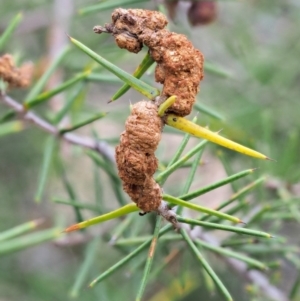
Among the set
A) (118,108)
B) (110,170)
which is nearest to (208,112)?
(110,170)

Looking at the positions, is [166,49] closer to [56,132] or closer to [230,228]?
[230,228]

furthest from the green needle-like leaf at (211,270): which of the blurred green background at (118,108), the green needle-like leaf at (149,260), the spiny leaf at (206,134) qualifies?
the blurred green background at (118,108)

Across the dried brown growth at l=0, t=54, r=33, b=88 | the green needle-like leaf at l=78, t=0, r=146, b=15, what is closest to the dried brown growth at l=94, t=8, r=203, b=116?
the dried brown growth at l=0, t=54, r=33, b=88

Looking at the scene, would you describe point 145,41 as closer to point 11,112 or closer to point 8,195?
point 11,112

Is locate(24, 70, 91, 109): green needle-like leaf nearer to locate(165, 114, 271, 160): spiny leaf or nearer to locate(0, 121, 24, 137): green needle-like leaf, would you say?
locate(0, 121, 24, 137): green needle-like leaf

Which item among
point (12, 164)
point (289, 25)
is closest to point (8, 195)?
point (12, 164)
